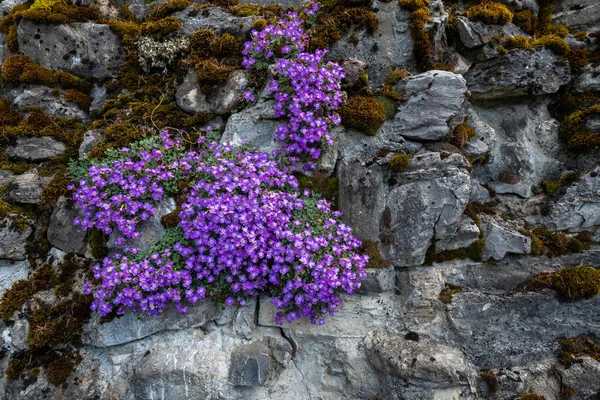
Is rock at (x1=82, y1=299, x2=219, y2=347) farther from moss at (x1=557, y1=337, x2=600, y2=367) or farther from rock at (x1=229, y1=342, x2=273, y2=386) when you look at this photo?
moss at (x1=557, y1=337, x2=600, y2=367)

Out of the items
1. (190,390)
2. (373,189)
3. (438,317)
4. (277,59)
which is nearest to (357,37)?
(277,59)

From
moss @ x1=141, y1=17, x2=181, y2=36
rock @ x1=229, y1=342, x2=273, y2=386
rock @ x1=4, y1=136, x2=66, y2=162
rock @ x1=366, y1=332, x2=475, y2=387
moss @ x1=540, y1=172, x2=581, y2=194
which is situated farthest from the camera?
moss @ x1=141, y1=17, x2=181, y2=36

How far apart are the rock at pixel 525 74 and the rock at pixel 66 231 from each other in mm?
6413

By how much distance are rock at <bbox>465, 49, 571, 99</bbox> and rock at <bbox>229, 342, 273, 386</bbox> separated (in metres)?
5.17

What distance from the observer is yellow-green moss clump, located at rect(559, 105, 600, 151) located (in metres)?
5.32

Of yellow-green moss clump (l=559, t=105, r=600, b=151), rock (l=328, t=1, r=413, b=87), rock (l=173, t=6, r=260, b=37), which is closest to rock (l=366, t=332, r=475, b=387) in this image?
yellow-green moss clump (l=559, t=105, r=600, b=151)

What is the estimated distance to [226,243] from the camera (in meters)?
4.50

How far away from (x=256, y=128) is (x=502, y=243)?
A: 3850 millimetres

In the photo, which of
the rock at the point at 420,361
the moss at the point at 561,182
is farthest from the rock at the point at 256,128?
the moss at the point at 561,182

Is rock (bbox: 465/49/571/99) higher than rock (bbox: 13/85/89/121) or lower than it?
higher

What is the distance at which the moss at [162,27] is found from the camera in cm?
640

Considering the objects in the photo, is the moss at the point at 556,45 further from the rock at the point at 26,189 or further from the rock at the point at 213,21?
the rock at the point at 26,189

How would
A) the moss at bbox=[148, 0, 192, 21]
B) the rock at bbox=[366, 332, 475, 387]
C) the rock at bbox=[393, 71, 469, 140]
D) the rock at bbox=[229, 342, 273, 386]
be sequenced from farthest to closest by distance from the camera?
the moss at bbox=[148, 0, 192, 21]
the rock at bbox=[393, 71, 469, 140]
the rock at bbox=[229, 342, 273, 386]
the rock at bbox=[366, 332, 475, 387]

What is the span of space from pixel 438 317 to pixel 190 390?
3360mm
